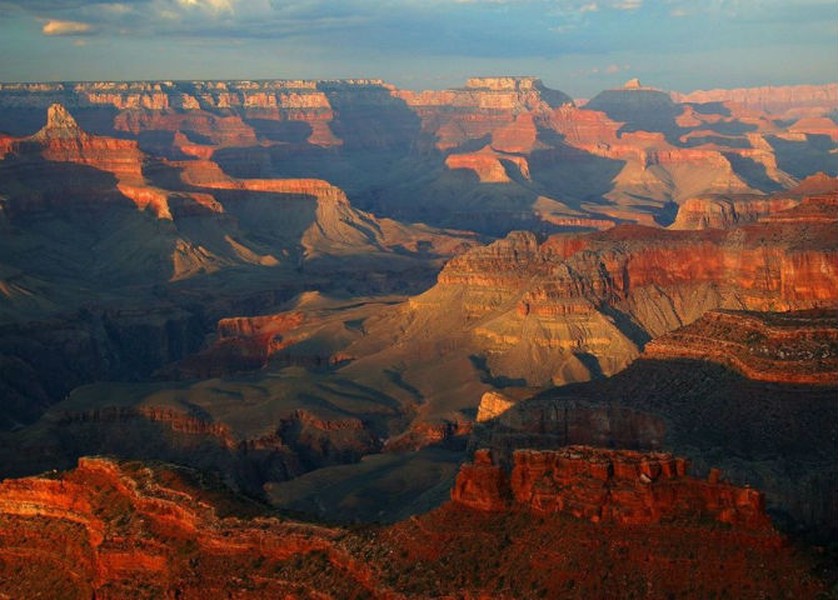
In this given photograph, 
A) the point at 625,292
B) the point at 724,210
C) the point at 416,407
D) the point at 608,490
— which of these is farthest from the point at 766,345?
the point at 724,210

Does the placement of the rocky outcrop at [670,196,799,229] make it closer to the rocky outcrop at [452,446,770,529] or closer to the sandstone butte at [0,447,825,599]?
the sandstone butte at [0,447,825,599]

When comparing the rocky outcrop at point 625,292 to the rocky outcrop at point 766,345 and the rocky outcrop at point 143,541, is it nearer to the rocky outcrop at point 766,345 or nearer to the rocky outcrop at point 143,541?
the rocky outcrop at point 766,345

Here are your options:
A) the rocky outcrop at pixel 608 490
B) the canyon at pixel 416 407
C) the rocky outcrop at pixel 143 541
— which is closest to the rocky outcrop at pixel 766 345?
the canyon at pixel 416 407

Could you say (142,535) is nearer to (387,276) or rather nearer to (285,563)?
(285,563)

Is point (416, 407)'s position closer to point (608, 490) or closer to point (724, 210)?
point (724, 210)

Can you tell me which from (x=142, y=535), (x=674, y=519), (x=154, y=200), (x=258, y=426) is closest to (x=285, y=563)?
(x=142, y=535)

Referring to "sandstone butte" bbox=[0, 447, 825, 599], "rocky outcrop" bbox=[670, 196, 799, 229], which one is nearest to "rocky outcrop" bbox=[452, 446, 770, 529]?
"sandstone butte" bbox=[0, 447, 825, 599]
